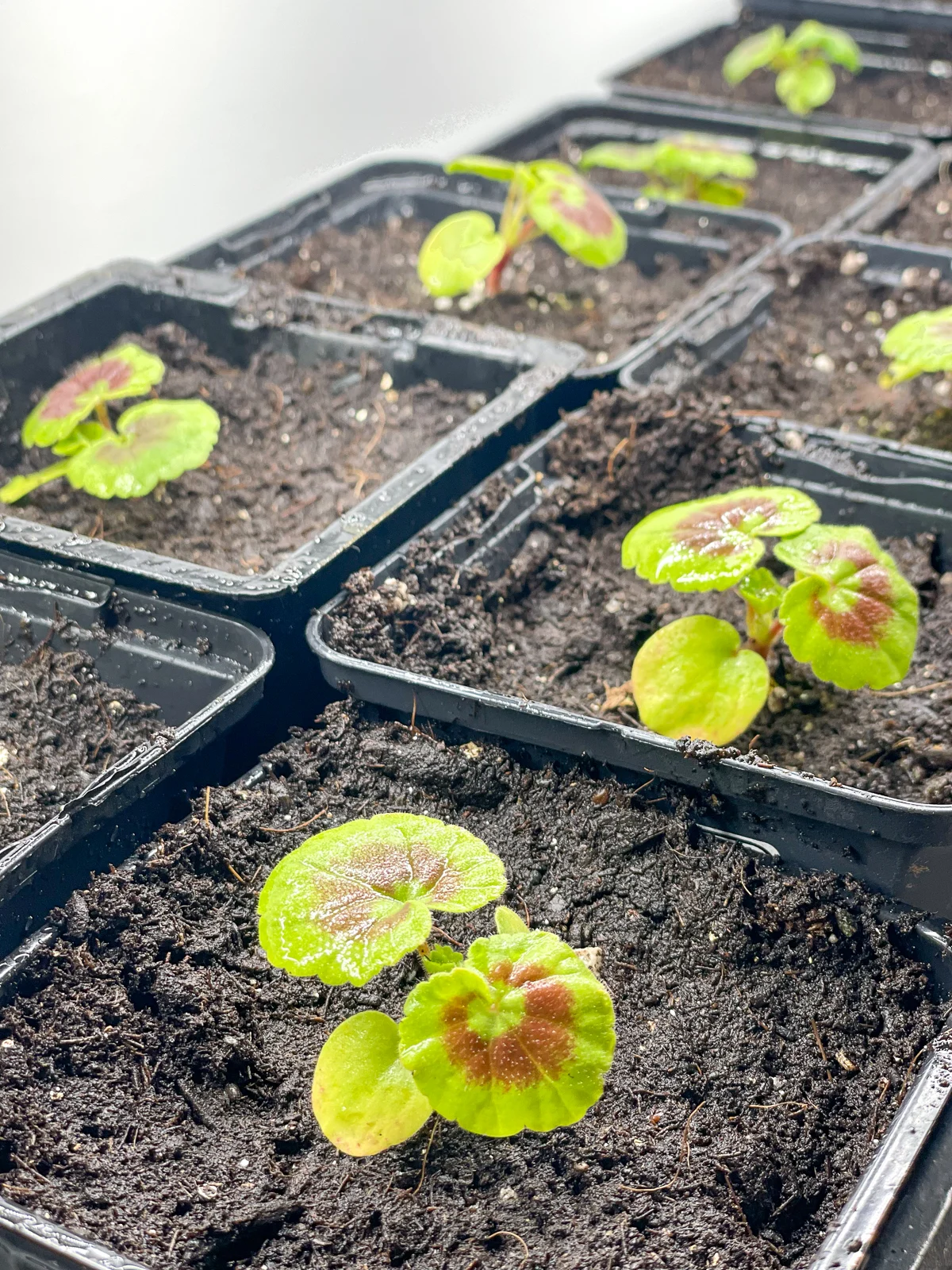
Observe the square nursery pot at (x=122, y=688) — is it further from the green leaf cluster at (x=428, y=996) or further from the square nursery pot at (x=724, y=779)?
the green leaf cluster at (x=428, y=996)

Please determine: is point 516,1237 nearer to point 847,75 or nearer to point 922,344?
point 922,344

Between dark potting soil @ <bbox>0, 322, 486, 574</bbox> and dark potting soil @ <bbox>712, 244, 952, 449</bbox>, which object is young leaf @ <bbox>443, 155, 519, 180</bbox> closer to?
dark potting soil @ <bbox>0, 322, 486, 574</bbox>

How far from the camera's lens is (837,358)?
6.89ft

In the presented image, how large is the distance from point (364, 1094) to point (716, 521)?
2.28 feet

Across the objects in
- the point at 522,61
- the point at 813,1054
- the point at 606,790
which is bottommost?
the point at 813,1054

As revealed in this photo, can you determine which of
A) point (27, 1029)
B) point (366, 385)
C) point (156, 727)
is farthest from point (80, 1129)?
point (366, 385)

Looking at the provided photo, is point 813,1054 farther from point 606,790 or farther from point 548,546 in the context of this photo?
point 548,546

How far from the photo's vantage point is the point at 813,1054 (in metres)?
1.03

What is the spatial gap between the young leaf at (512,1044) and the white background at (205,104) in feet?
5.51

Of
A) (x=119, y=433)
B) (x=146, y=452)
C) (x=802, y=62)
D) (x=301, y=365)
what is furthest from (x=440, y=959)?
(x=802, y=62)

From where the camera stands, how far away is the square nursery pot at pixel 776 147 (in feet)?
8.84

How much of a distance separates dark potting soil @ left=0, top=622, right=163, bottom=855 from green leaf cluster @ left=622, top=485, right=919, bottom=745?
1.97ft

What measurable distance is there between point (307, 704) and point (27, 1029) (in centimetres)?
54

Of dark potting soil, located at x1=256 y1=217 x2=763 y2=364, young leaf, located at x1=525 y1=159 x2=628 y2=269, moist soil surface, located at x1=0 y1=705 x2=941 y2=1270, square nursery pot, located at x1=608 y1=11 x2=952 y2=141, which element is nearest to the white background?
dark potting soil, located at x1=256 y1=217 x2=763 y2=364
